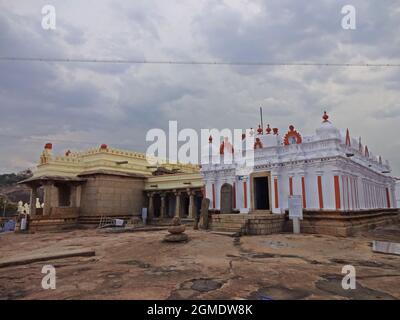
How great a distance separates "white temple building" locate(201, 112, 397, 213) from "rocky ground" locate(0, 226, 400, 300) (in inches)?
187

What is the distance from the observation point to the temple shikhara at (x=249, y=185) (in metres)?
14.3

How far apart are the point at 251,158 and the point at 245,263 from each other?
10478 millimetres

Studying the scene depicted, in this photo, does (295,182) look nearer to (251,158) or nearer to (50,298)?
(251,158)

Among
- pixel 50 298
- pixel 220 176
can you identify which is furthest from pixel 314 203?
pixel 50 298

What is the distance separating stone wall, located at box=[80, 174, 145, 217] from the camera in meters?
22.2

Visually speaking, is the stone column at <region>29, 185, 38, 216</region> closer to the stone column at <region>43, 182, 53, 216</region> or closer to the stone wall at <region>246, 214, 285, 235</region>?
the stone column at <region>43, 182, 53, 216</region>

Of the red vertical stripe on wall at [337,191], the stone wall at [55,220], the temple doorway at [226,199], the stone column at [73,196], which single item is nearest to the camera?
the red vertical stripe on wall at [337,191]

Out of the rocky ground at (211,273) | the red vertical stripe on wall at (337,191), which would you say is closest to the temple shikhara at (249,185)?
A: the red vertical stripe on wall at (337,191)

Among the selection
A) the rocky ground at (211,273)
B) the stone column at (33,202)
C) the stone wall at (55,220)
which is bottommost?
the rocky ground at (211,273)

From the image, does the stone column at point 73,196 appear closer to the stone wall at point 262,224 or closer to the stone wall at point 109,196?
the stone wall at point 109,196

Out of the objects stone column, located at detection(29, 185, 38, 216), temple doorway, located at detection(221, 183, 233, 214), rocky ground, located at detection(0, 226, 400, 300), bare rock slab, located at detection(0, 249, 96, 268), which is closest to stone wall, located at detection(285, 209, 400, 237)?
rocky ground, located at detection(0, 226, 400, 300)

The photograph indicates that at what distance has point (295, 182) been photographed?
1546cm

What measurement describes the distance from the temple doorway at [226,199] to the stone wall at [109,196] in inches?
385

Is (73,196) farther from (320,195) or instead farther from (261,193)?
(320,195)
